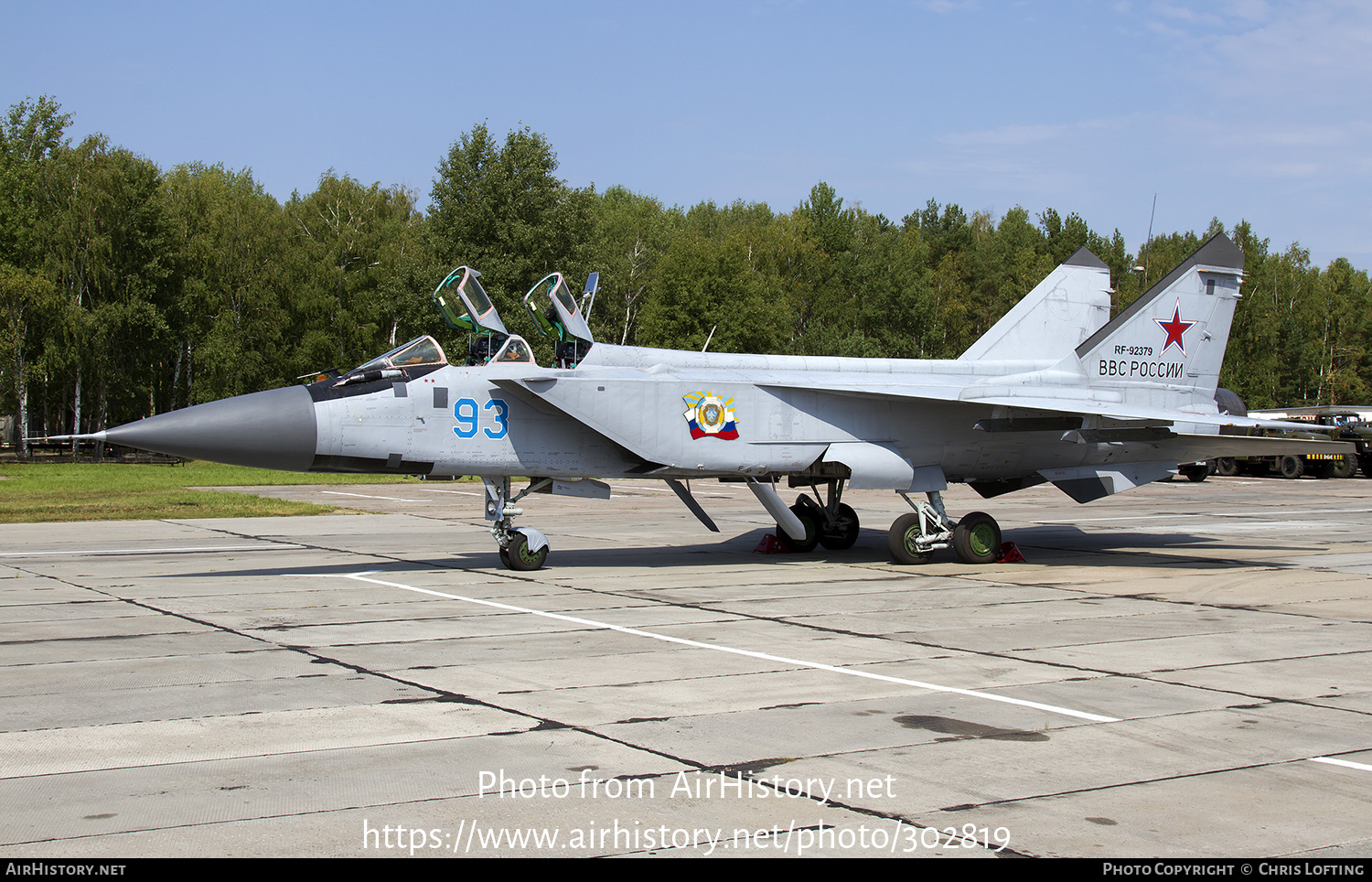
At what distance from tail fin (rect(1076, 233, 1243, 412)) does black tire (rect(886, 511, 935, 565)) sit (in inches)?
139

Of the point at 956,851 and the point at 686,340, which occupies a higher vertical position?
the point at 686,340

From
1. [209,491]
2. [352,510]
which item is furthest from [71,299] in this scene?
[352,510]

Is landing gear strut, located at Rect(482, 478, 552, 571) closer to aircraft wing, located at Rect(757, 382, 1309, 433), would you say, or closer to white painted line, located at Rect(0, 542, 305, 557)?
aircraft wing, located at Rect(757, 382, 1309, 433)

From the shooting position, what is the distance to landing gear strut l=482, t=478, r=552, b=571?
13406 millimetres

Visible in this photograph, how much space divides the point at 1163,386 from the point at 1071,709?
34.4 ft

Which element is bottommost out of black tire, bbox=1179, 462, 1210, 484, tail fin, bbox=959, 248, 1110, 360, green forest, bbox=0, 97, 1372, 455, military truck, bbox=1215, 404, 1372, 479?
black tire, bbox=1179, 462, 1210, 484

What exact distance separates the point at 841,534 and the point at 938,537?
6.91 ft

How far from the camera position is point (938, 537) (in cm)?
1471

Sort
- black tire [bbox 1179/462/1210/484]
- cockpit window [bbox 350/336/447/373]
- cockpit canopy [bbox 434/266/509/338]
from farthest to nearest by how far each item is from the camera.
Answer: black tire [bbox 1179/462/1210/484] → cockpit canopy [bbox 434/266/509/338] → cockpit window [bbox 350/336/447/373]

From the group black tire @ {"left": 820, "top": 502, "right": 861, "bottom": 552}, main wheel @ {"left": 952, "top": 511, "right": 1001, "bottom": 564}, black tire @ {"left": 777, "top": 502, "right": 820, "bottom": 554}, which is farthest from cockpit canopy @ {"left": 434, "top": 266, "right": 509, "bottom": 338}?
main wheel @ {"left": 952, "top": 511, "right": 1001, "bottom": 564}

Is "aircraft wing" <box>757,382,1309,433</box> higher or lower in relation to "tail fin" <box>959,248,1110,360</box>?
lower

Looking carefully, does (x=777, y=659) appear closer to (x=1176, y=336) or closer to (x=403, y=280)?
(x=1176, y=336)
